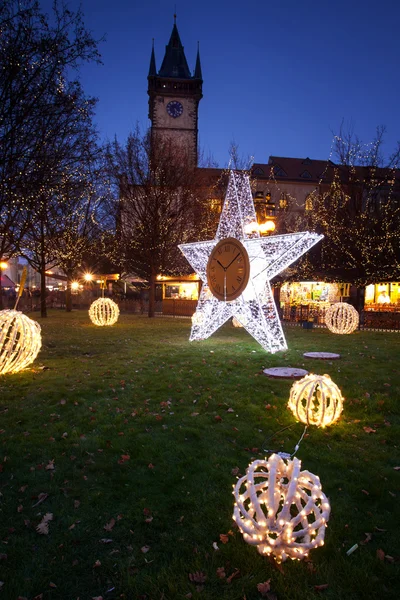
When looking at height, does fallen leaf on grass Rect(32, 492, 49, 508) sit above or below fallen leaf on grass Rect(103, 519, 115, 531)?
above

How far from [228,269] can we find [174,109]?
44.1 meters

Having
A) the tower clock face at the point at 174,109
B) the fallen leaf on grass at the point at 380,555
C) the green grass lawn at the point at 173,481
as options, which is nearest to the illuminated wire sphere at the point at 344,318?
the green grass lawn at the point at 173,481

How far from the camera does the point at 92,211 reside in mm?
31844

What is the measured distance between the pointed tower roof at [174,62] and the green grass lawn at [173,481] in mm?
51974

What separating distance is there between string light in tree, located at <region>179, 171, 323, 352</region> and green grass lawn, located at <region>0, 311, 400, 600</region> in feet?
9.58

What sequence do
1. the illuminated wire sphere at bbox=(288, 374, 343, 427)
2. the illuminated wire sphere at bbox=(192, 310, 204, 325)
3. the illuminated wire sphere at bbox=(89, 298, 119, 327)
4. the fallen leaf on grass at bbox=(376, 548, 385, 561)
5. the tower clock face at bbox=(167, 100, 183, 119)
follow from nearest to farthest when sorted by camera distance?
1. the fallen leaf on grass at bbox=(376, 548, 385, 561)
2. the illuminated wire sphere at bbox=(288, 374, 343, 427)
3. the illuminated wire sphere at bbox=(192, 310, 204, 325)
4. the illuminated wire sphere at bbox=(89, 298, 119, 327)
5. the tower clock face at bbox=(167, 100, 183, 119)

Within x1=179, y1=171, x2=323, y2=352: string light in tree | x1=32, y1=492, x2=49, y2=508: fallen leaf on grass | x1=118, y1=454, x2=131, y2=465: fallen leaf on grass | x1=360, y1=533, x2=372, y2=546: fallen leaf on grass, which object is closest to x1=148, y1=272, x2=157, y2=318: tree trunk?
x1=179, y1=171, x2=323, y2=352: string light in tree

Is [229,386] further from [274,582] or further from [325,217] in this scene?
[325,217]

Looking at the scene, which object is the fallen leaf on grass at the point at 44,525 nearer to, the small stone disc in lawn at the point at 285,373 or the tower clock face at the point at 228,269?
the small stone disc in lawn at the point at 285,373

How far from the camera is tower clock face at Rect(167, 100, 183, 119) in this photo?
1939 inches

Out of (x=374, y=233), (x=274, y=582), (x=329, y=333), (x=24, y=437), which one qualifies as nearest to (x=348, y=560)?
(x=274, y=582)

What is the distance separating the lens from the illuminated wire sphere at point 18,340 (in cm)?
820

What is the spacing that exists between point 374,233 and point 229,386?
62.7ft

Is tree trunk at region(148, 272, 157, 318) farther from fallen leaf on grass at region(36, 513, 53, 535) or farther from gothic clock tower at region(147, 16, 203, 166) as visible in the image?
gothic clock tower at region(147, 16, 203, 166)
